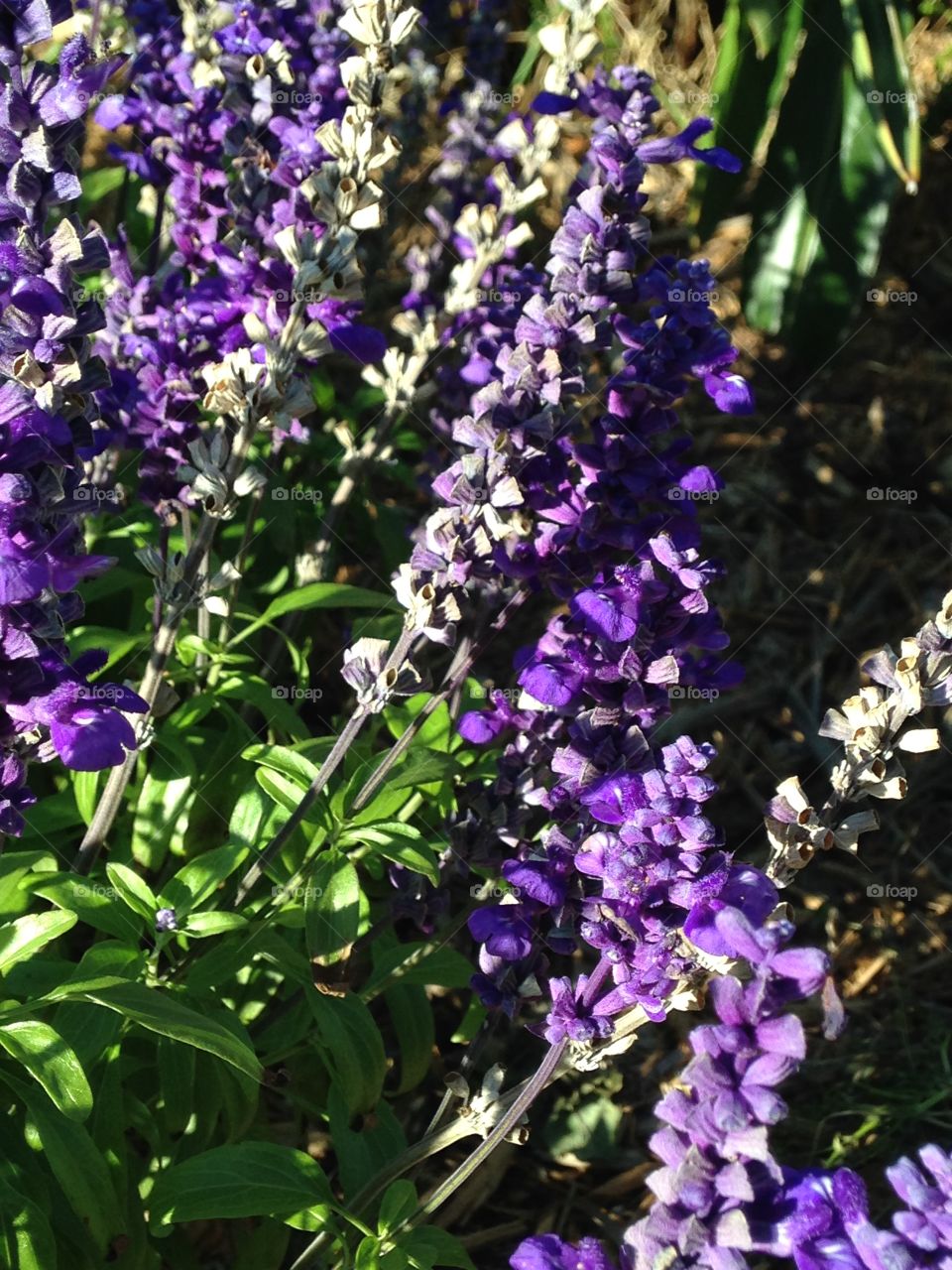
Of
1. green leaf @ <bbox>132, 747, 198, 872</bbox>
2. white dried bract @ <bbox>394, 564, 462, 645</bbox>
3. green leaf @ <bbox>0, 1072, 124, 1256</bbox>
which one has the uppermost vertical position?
white dried bract @ <bbox>394, 564, 462, 645</bbox>

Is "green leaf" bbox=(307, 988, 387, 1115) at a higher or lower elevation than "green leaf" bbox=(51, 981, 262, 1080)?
lower

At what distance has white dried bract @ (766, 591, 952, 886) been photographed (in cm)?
212

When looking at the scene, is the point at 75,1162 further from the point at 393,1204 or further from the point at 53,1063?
the point at 393,1204

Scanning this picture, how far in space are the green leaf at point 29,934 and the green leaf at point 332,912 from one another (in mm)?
493

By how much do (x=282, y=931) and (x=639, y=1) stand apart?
6.00m

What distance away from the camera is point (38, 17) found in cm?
214

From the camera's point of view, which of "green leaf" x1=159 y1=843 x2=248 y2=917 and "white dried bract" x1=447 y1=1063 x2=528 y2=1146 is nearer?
"white dried bract" x1=447 y1=1063 x2=528 y2=1146

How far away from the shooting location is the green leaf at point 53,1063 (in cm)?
234

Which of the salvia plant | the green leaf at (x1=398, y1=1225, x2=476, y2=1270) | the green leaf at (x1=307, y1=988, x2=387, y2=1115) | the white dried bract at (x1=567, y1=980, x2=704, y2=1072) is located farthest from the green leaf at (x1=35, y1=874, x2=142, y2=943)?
the white dried bract at (x1=567, y1=980, x2=704, y2=1072)

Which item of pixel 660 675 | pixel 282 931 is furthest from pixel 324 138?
pixel 282 931

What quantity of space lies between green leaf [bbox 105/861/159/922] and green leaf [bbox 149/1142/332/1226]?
1.62ft

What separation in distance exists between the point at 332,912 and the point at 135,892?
41cm

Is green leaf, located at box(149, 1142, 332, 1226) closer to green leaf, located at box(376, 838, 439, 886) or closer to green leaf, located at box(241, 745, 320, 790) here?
green leaf, located at box(376, 838, 439, 886)

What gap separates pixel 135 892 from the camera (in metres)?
2.82
